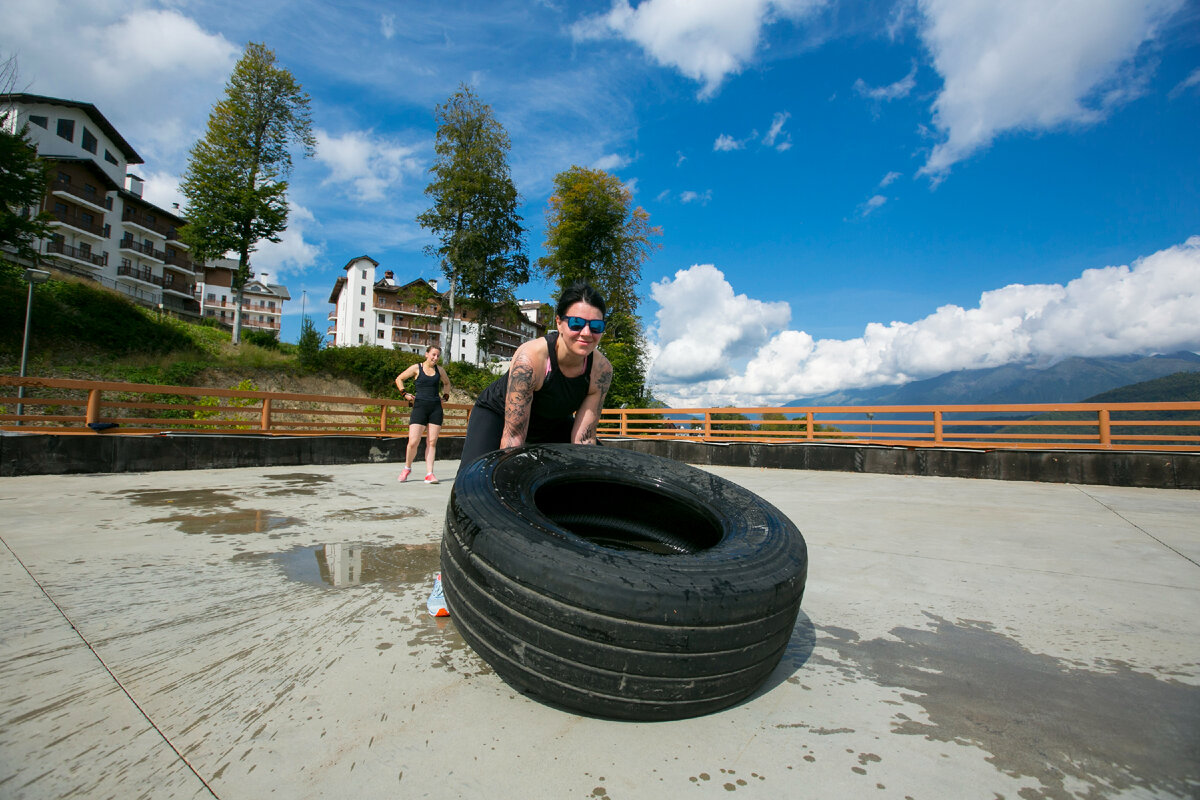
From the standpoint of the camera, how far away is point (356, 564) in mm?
2793

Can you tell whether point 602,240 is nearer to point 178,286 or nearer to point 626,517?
point 626,517

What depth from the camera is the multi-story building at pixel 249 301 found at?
223 ft

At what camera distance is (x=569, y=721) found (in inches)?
55.6

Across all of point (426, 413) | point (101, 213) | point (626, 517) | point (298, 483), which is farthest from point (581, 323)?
point (101, 213)

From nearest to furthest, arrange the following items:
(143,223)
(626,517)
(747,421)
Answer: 1. (626,517)
2. (747,421)
3. (143,223)

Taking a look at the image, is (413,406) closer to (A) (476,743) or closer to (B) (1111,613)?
(A) (476,743)

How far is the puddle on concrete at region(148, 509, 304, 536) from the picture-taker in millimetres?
3457

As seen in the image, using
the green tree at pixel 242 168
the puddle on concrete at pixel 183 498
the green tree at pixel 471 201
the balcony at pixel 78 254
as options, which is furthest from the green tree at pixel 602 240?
A: the balcony at pixel 78 254

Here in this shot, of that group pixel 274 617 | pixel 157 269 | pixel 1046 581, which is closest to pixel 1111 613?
pixel 1046 581

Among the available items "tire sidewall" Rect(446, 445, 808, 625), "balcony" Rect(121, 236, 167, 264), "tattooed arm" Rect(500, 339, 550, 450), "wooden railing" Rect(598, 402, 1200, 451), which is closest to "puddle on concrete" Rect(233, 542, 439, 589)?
"tattooed arm" Rect(500, 339, 550, 450)

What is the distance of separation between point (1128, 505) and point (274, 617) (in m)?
8.12

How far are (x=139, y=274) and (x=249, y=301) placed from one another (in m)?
40.7

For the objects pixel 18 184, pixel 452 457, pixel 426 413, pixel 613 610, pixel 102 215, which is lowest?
pixel 452 457

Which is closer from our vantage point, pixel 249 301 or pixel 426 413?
pixel 426 413
